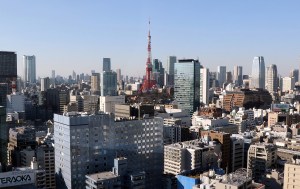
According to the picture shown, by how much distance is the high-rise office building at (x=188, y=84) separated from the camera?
248 feet

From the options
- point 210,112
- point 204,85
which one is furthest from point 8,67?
point 210,112

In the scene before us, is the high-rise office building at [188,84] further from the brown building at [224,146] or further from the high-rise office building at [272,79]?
the high-rise office building at [272,79]

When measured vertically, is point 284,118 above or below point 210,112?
below

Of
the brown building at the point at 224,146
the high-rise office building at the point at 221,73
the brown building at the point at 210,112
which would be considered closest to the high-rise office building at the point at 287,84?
the high-rise office building at the point at 221,73

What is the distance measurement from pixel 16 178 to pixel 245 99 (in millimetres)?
69206

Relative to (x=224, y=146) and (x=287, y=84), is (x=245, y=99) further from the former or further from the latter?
(x=287, y=84)

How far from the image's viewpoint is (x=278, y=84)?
5123 inches

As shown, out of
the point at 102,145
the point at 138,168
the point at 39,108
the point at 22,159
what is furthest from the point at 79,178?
the point at 39,108

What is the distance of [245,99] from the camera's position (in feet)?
276

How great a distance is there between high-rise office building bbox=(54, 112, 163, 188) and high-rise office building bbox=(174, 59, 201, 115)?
43488 mm

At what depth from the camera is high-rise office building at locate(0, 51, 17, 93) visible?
3393 inches

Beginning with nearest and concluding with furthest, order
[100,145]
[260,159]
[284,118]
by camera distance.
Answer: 1. [100,145]
2. [260,159]
3. [284,118]

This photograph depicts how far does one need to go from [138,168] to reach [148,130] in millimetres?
3437

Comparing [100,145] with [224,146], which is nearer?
[100,145]
